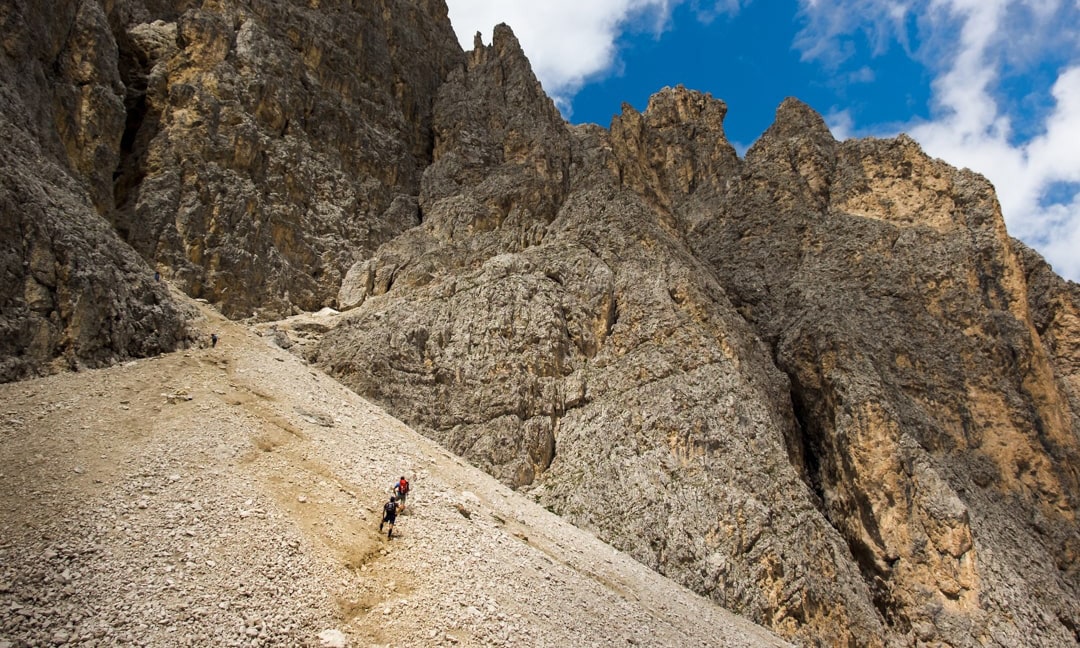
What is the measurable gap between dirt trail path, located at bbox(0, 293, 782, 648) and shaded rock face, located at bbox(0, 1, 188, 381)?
1.48 metres

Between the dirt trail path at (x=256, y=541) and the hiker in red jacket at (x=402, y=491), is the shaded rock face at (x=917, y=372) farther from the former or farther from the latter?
the hiker in red jacket at (x=402, y=491)

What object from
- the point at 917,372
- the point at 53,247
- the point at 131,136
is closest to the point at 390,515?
the point at 53,247

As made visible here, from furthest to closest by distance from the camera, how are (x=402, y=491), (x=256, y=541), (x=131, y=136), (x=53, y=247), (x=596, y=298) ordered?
(x=131, y=136) < (x=596, y=298) < (x=53, y=247) < (x=402, y=491) < (x=256, y=541)

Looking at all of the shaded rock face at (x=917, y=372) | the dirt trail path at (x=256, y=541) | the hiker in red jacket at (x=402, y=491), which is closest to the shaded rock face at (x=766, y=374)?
the shaded rock face at (x=917, y=372)

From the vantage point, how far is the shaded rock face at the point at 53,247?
23031 mm

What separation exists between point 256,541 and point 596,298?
29942 millimetres

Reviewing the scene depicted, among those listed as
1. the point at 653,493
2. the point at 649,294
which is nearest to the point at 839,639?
the point at 653,493

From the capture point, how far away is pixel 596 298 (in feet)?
143

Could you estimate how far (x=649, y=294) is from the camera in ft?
141

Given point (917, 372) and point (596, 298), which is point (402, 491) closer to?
point (596, 298)

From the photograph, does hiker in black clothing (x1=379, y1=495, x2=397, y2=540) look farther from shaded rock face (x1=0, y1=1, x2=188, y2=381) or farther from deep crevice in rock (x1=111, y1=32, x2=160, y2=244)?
deep crevice in rock (x1=111, y1=32, x2=160, y2=244)

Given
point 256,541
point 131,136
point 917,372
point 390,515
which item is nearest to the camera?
point 256,541

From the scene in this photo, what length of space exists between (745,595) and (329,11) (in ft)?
188

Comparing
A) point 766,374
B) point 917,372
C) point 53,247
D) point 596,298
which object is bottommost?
point 53,247
